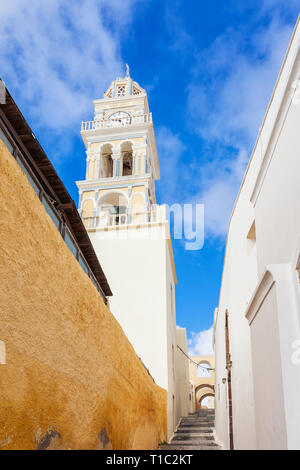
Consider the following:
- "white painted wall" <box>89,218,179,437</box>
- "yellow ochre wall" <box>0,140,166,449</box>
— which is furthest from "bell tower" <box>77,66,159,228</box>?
"yellow ochre wall" <box>0,140,166,449</box>

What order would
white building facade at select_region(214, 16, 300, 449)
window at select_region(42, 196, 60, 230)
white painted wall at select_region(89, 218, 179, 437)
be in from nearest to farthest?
white building facade at select_region(214, 16, 300, 449), window at select_region(42, 196, 60, 230), white painted wall at select_region(89, 218, 179, 437)

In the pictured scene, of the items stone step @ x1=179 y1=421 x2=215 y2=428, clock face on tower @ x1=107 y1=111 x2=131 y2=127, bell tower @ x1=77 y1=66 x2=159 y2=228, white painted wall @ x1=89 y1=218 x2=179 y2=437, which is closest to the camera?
white painted wall @ x1=89 y1=218 x2=179 y2=437

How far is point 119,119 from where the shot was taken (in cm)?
1933

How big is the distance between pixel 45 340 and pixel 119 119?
55.3ft

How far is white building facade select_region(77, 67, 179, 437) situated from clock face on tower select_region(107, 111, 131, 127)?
4 cm

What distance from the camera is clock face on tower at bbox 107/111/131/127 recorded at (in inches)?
753

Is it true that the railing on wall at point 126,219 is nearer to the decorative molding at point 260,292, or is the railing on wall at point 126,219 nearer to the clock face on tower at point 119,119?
the clock face on tower at point 119,119

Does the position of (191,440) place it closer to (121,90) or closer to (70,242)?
(70,242)

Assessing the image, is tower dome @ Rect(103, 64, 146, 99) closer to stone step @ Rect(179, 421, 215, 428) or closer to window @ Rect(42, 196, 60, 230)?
stone step @ Rect(179, 421, 215, 428)

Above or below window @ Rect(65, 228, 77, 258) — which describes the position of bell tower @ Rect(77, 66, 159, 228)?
above

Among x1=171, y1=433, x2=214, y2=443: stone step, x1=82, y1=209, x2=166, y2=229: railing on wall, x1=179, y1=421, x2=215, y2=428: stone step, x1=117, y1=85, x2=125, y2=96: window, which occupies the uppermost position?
x1=117, y1=85, x2=125, y2=96: window

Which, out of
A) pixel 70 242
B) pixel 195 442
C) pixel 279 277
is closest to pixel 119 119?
pixel 195 442

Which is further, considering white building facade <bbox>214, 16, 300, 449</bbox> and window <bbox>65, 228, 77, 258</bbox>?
window <bbox>65, 228, 77, 258</bbox>

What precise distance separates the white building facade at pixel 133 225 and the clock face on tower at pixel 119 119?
0.04 meters
